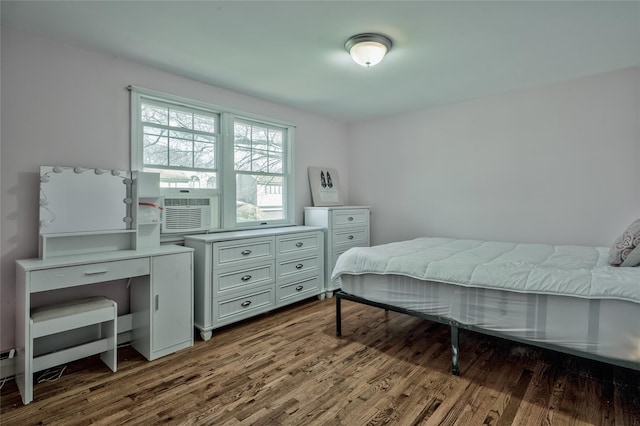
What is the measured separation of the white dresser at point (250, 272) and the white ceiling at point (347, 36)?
159cm

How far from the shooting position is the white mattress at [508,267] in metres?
1.87

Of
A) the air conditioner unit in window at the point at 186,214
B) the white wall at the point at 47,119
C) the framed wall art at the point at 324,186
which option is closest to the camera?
the white wall at the point at 47,119

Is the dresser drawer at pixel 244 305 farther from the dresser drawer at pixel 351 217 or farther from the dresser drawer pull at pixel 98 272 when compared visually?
the dresser drawer at pixel 351 217

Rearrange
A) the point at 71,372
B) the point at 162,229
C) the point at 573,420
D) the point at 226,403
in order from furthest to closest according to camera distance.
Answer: the point at 162,229
the point at 71,372
the point at 226,403
the point at 573,420

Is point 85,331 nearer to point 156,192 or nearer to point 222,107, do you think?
point 156,192

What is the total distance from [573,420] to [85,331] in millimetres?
3329

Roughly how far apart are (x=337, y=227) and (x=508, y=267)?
223 centimetres

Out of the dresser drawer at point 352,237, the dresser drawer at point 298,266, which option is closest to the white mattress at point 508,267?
the dresser drawer at point 298,266

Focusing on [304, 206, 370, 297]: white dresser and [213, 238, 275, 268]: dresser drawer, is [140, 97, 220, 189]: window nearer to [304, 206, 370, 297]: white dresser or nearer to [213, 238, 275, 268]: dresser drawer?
[213, 238, 275, 268]: dresser drawer

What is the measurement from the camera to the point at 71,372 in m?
2.31

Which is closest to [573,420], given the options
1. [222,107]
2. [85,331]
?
[85,331]

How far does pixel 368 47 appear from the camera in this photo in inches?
95.5

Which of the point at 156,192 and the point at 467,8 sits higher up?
the point at 467,8

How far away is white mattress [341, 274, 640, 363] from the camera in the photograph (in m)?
1.77
